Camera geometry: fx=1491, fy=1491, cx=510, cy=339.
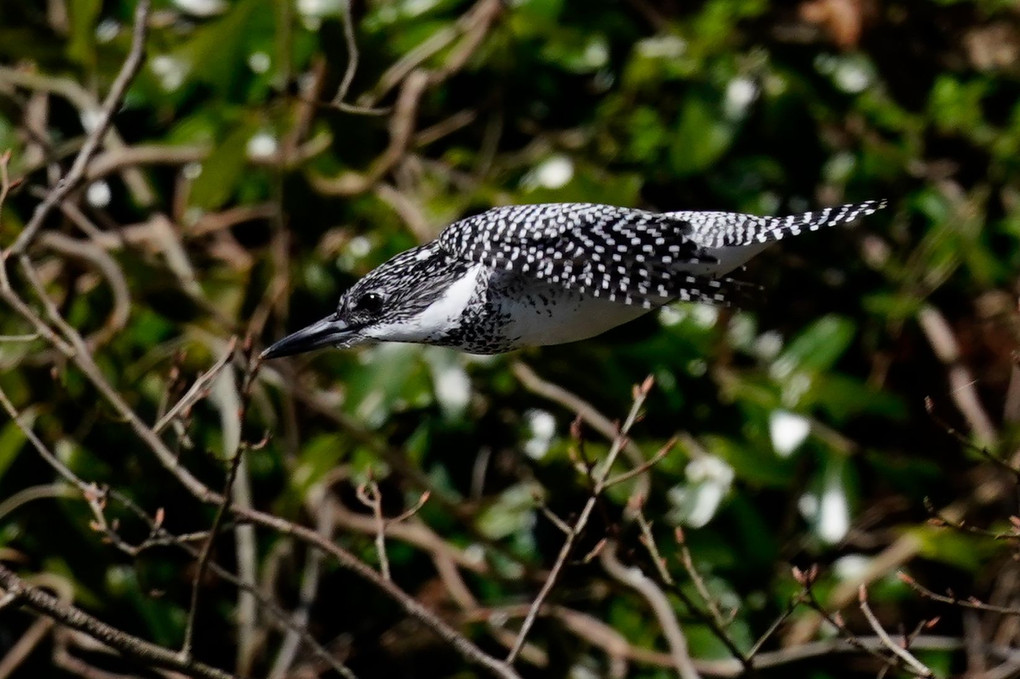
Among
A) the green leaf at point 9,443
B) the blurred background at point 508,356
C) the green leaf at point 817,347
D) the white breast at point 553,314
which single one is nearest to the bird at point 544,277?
the white breast at point 553,314

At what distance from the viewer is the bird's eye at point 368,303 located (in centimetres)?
246

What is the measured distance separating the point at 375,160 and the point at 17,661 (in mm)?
1431

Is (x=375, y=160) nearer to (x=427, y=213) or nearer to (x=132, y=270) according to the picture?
(x=427, y=213)

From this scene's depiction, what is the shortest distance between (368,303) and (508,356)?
0.76 meters

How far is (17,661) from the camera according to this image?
3.37m

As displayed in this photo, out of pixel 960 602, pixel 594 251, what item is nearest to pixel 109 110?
pixel 594 251

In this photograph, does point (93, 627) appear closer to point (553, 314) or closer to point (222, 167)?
point (553, 314)

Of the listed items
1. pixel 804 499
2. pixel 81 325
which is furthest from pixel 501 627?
pixel 81 325

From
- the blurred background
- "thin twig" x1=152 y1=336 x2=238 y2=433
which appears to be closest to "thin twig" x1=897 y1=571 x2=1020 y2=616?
the blurred background

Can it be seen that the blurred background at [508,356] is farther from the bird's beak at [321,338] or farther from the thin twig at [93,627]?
the thin twig at [93,627]

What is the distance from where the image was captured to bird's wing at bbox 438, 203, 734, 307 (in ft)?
7.17

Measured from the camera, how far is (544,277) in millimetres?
2205

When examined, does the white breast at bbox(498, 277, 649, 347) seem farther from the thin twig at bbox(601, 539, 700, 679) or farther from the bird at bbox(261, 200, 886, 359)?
the thin twig at bbox(601, 539, 700, 679)

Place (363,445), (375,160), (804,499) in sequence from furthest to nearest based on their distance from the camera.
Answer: (375,160) < (804,499) < (363,445)
